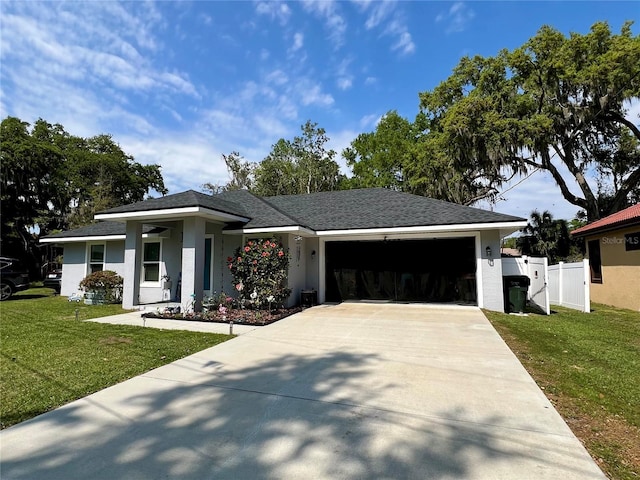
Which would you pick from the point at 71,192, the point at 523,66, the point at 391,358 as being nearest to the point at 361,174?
the point at 523,66

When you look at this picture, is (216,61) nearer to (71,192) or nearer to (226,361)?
(226,361)

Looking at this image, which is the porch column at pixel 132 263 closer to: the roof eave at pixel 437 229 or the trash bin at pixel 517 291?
the roof eave at pixel 437 229

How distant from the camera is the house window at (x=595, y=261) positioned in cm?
1412

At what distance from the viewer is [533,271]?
11062 mm

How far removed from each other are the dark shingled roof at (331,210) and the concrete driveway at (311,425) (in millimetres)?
5714

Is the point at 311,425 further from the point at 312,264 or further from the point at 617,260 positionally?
the point at 617,260

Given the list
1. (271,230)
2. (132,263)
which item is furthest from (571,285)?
(132,263)

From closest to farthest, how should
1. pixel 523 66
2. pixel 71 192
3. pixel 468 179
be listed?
pixel 523 66, pixel 468 179, pixel 71 192

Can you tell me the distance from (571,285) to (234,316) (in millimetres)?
Answer: 11432

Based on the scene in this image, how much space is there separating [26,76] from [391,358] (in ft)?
38.5

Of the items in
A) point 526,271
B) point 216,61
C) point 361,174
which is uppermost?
point 361,174

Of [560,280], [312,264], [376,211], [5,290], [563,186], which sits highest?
[563,186]

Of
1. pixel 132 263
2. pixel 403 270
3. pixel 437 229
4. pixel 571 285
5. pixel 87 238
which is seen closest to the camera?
pixel 437 229

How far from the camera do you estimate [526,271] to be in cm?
1129
